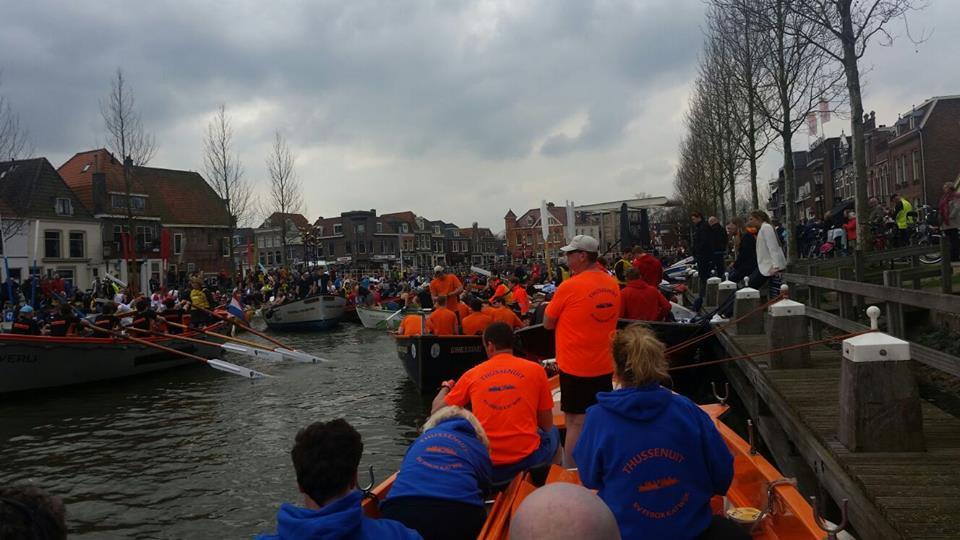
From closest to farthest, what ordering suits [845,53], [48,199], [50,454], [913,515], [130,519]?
[913,515] → [130,519] → [50,454] → [845,53] → [48,199]

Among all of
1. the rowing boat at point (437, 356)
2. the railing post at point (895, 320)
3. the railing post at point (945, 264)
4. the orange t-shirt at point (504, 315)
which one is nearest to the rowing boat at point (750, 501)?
the railing post at point (895, 320)

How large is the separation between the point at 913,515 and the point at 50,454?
1057 cm

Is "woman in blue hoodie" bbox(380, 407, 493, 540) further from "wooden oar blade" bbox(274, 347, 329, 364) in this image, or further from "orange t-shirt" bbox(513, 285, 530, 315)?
"wooden oar blade" bbox(274, 347, 329, 364)

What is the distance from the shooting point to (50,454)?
9.65m

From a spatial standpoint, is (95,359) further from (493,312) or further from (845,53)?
(845,53)

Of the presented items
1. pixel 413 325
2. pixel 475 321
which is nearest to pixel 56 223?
pixel 413 325

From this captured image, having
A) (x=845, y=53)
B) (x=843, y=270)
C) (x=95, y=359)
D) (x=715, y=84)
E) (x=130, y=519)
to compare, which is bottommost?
(x=130, y=519)

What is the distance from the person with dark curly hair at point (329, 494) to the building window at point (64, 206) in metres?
46.7

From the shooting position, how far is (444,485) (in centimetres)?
341

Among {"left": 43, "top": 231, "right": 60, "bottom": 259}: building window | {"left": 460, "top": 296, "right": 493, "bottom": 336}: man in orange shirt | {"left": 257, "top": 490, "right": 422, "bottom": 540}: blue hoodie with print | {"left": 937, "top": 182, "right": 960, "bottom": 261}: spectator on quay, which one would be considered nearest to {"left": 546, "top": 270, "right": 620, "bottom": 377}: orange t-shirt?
{"left": 257, "top": 490, "right": 422, "bottom": 540}: blue hoodie with print

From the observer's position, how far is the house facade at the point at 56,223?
128ft

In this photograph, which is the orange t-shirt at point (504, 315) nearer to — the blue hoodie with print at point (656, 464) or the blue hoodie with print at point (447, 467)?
the blue hoodie with print at point (447, 467)

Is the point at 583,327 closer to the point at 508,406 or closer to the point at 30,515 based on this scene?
the point at 508,406

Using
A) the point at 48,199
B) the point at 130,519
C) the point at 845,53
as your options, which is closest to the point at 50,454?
the point at 130,519
